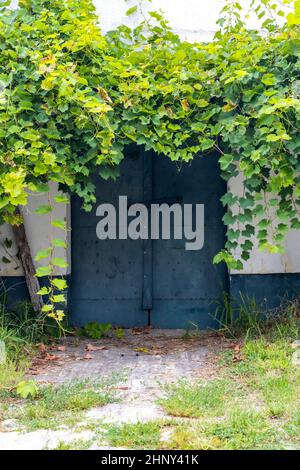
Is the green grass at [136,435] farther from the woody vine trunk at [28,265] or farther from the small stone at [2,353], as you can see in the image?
the woody vine trunk at [28,265]

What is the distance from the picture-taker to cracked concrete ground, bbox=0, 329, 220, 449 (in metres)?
3.84

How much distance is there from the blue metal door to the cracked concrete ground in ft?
0.94

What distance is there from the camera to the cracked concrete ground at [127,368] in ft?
12.6

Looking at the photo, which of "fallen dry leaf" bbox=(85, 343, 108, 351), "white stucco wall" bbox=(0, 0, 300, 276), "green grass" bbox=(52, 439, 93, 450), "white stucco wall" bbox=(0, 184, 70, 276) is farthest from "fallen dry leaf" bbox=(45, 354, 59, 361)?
"green grass" bbox=(52, 439, 93, 450)

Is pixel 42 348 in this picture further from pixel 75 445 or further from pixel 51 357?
pixel 75 445

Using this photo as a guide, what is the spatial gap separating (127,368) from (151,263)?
1738mm

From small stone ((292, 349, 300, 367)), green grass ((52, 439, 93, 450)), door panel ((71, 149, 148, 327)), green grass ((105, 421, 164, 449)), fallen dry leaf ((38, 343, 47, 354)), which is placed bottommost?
green grass ((52, 439, 93, 450))

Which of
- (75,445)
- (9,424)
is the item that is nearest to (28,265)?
(9,424)

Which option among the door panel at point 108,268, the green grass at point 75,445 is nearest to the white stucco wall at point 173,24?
the door panel at point 108,268

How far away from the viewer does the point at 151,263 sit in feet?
22.5

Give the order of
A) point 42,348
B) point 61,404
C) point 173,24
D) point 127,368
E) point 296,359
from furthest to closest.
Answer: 1. point 173,24
2. point 42,348
3. point 127,368
4. point 296,359
5. point 61,404

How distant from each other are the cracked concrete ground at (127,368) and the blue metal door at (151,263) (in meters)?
0.29

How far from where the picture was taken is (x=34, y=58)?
5188mm

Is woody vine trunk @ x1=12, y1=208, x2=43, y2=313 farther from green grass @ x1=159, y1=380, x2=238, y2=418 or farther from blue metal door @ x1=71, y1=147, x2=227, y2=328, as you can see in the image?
green grass @ x1=159, y1=380, x2=238, y2=418
